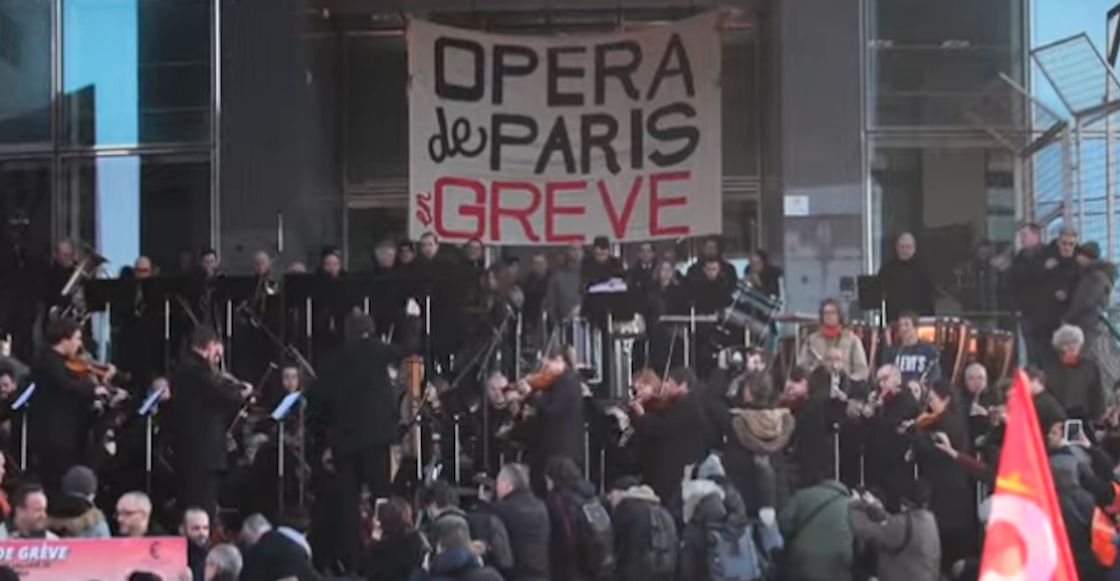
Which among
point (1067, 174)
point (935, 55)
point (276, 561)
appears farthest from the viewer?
point (935, 55)

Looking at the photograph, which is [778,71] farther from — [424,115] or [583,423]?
[583,423]

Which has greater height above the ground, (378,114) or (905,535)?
(378,114)

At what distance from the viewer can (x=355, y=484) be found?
42.5ft

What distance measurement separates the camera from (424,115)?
19875 millimetres

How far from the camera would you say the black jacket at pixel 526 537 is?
1181cm

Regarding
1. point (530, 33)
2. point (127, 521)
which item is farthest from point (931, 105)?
point (127, 521)

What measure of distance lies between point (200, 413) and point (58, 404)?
2.97 feet

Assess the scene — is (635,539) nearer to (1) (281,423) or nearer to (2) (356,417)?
(2) (356,417)

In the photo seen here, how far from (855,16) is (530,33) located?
3.45m

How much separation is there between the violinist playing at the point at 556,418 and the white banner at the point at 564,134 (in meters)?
6.30

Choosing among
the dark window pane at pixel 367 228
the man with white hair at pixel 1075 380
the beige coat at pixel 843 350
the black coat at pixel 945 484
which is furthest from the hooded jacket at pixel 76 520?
the dark window pane at pixel 367 228

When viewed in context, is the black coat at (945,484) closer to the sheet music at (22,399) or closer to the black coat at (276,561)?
the black coat at (276,561)

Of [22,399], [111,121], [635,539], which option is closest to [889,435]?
[635,539]

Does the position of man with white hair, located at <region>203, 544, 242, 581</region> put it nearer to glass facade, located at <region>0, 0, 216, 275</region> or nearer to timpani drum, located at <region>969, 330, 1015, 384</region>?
timpani drum, located at <region>969, 330, 1015, 384</region>
